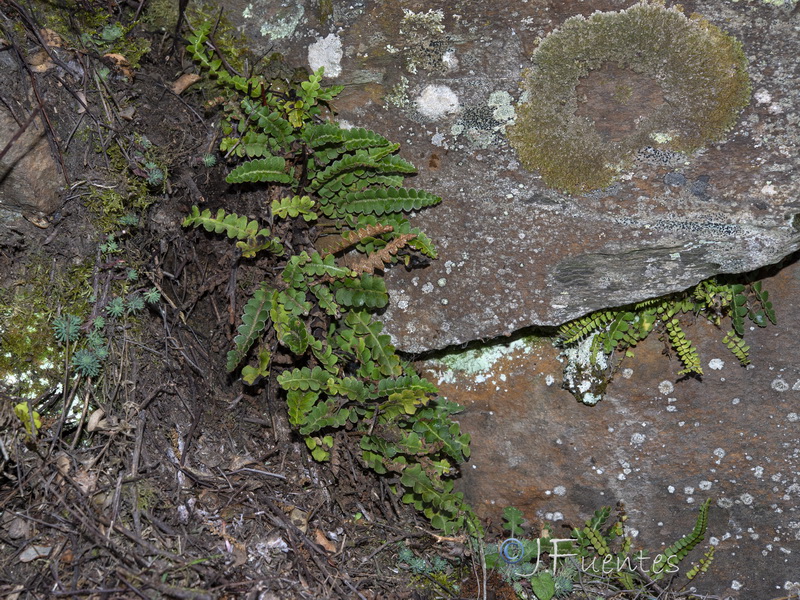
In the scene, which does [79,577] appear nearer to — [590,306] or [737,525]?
[590,306]

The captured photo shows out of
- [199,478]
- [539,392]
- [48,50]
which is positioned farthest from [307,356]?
[48,50]

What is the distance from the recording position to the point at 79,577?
3092 millimetres

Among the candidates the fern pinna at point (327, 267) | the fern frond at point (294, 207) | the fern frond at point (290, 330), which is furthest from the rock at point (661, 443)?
the fern frond at point (294, 207)

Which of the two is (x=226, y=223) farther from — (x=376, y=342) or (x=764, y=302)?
(x=764, y=302)

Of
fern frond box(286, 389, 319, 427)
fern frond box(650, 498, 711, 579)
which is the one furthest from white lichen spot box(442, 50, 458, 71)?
fern frond box(650, 498, 711, 579)

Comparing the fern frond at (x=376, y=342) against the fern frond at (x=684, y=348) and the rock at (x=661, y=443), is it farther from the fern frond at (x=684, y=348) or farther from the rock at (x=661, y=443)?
the fern frond at (x=684, y=348)

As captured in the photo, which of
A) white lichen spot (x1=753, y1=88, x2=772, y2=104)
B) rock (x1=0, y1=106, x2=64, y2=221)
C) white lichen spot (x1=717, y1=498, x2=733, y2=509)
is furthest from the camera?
white lichen spot (x1=717, y1=498, x2=733, y2=509)

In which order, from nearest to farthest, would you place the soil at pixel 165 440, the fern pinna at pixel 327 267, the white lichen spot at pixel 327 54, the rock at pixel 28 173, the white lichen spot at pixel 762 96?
1. the soil at pixel 165 440
2. the rock at pixel 28 173
3. the white lichen spot at pixel 762 96
4. the fern pinna at pixel 327 267
5. the white lichen spot at pixel 327 54

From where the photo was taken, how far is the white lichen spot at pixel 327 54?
4.08 metres

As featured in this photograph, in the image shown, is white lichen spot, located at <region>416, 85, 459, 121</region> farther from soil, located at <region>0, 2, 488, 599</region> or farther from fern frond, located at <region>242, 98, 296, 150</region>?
soil, located at <region>0, 2, 488, 599</region>

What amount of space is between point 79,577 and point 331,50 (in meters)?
3.52

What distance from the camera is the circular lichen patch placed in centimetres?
360

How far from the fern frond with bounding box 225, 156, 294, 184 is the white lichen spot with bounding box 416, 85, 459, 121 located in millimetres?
1022

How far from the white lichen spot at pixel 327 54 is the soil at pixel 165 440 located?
0.76 metres
